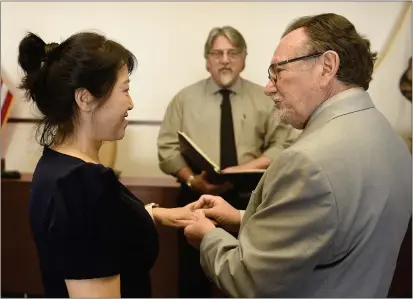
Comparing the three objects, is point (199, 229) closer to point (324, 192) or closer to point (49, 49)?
point (324, 192)

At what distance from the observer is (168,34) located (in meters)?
2.88

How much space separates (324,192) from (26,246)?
6.92 ft

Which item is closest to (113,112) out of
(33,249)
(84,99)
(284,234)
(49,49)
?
(84,99)

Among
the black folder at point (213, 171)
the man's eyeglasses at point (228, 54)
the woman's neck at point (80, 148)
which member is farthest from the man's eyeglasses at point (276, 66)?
the man's eyeglasses at point (228, 54)

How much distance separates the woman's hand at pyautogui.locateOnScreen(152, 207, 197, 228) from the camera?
4.13 feet

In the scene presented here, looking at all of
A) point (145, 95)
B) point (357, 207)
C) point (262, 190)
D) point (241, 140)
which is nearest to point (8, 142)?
point (145, 95)

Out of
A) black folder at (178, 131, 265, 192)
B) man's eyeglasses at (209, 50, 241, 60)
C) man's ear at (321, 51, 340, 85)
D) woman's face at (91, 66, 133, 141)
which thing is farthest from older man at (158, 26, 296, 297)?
man's ear at (321, 51, 340, 85)

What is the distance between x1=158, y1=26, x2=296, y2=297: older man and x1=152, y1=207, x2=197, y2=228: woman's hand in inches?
27.4

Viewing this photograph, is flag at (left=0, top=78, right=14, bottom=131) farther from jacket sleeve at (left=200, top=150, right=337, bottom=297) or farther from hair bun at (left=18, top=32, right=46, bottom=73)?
jacket sleeve at (left=200, top=150, right=337, bottom=297)

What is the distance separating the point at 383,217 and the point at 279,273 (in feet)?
0.77

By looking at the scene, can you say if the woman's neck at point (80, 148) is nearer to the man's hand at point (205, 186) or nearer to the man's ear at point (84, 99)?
the man's ear at point (84, 99)

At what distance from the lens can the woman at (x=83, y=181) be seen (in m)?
0.96

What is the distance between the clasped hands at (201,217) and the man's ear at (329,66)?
1.41 feet

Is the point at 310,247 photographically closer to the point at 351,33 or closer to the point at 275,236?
the point at 275,236
